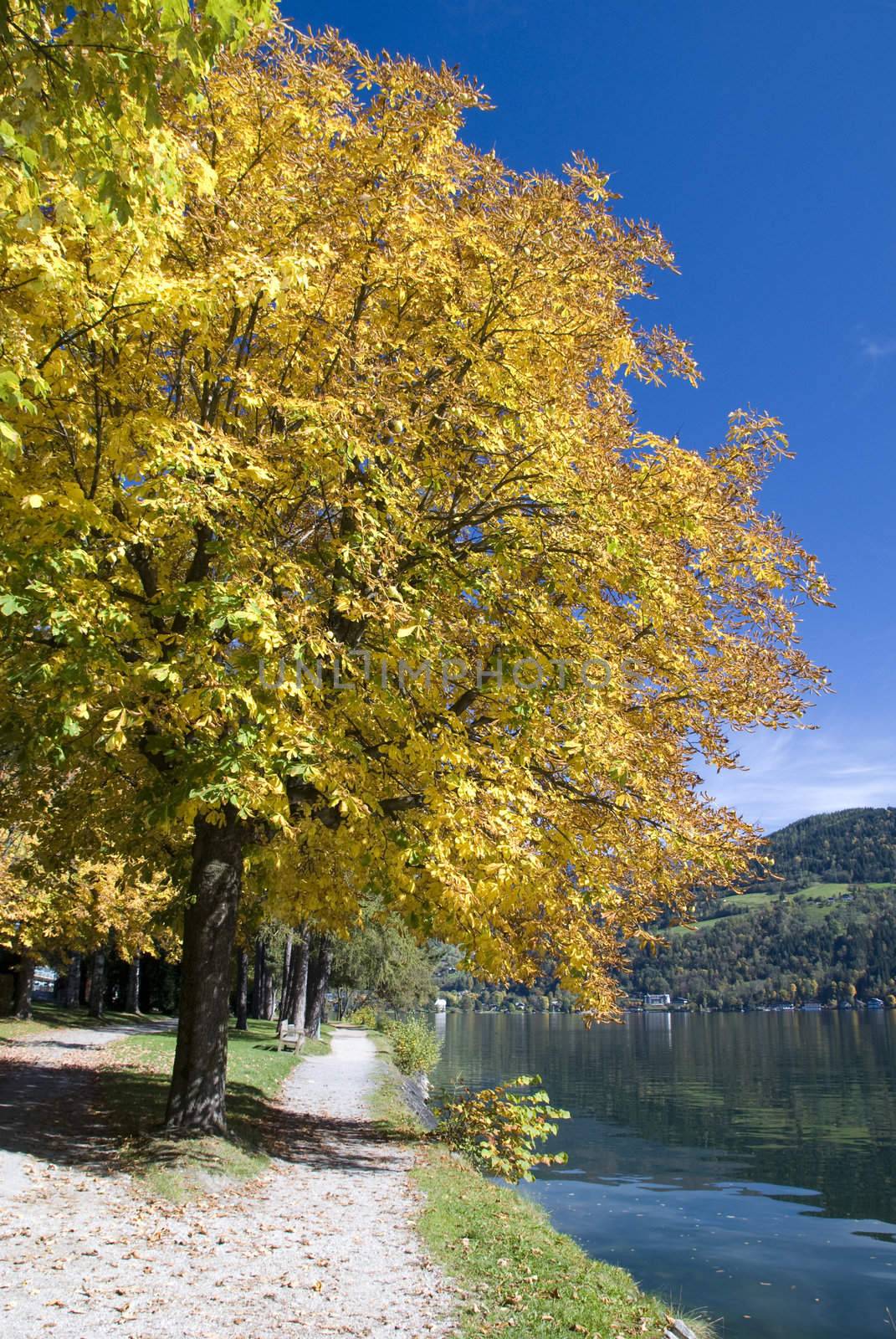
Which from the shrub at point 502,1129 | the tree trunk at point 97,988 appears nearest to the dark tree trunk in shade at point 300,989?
the tree trunk at point 97,988

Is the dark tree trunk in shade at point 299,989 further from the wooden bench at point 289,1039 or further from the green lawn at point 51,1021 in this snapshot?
the green lawn at point 51,1021

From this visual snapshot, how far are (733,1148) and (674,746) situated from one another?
2172cm

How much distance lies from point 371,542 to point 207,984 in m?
5.77

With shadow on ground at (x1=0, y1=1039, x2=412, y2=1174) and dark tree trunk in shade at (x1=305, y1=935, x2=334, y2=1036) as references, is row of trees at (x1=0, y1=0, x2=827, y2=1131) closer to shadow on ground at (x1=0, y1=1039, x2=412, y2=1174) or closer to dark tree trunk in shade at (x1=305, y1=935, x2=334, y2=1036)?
shadow on ground at (x1=0, y1=1039, x2=412, y2=1174)

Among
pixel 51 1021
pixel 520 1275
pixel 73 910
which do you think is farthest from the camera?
pixel 51 1021

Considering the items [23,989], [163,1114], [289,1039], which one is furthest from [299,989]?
[163,1114]

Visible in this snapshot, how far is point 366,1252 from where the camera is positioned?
779cm

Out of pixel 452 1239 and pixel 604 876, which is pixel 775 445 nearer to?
pixel 604 876

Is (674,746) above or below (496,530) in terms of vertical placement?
below

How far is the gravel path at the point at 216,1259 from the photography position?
19.8 feet

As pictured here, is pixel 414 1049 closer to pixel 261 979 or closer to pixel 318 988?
pixel 318 988

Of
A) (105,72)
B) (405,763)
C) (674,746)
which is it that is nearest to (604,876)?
(674,746)

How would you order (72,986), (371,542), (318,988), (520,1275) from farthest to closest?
(72,986) → (318,988) → (371,542) → (520,1275)

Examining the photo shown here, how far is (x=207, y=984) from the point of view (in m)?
10.7
